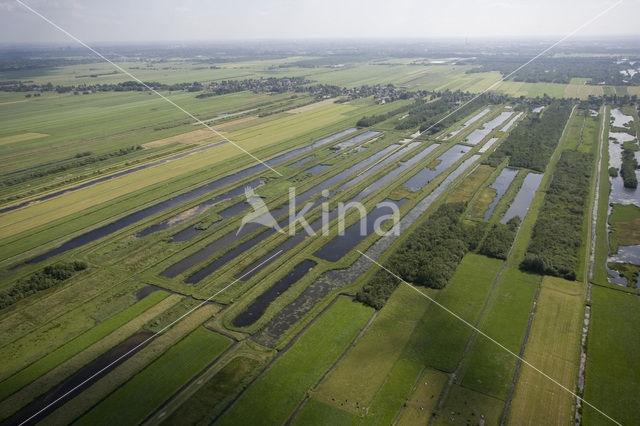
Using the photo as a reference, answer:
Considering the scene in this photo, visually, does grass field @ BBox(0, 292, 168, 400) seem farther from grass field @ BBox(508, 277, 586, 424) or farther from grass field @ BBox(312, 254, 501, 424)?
grass field @ BBox(508, 277, 586, 424)

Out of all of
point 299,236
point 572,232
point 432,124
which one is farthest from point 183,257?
point 432,124

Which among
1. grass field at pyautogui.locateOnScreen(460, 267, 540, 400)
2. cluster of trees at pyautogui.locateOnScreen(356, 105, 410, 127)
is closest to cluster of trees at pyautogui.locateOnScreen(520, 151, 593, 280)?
grass field at pyautogui.locateOnScreen(460, 267, 540, 400)

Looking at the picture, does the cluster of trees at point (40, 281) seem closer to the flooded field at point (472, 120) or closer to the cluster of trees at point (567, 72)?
the flooded field at point (472, 120)

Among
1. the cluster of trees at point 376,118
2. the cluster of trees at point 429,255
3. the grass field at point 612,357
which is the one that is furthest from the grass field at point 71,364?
the cluster of trees at point 376,118

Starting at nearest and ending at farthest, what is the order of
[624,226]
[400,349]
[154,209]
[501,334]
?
[400,349], [501,334], [624,226], [154,209]
